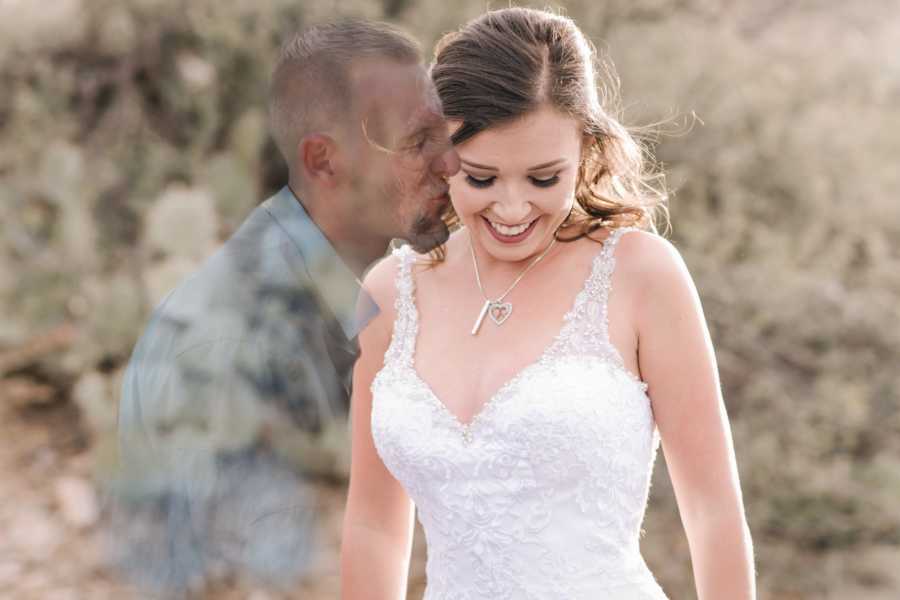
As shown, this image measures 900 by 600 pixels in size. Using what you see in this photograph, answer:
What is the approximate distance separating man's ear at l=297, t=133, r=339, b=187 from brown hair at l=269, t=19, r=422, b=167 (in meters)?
0.01

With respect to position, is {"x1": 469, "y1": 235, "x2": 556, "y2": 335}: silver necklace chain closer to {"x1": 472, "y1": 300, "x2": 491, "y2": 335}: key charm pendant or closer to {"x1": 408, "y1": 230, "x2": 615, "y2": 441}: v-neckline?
{"x1": 472, "y1": 300, "x2": 491, "y2": 335}: key charm pendant

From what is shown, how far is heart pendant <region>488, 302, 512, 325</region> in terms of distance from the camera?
2020 millimetres

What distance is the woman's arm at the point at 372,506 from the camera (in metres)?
2.10

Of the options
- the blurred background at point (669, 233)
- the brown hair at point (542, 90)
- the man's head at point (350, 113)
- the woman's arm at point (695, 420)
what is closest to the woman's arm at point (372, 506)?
the brown hair at point (542, 90)

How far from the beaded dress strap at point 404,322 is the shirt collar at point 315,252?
1.92 feet

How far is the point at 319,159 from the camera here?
1.41m

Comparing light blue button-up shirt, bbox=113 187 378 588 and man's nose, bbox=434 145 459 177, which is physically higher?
man's nose, bbox=434 145 459 177

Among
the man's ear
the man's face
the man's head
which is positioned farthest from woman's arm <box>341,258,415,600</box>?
the man's ear

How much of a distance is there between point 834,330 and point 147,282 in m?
2.70

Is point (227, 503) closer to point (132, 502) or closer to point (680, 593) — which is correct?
point (132, 502)

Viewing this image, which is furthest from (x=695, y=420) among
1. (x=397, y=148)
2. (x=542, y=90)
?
(x=397, y=148)

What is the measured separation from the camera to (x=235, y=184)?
466cm

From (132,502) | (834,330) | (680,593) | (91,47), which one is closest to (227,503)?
(132,502)

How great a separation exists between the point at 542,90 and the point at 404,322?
1.68 ft
